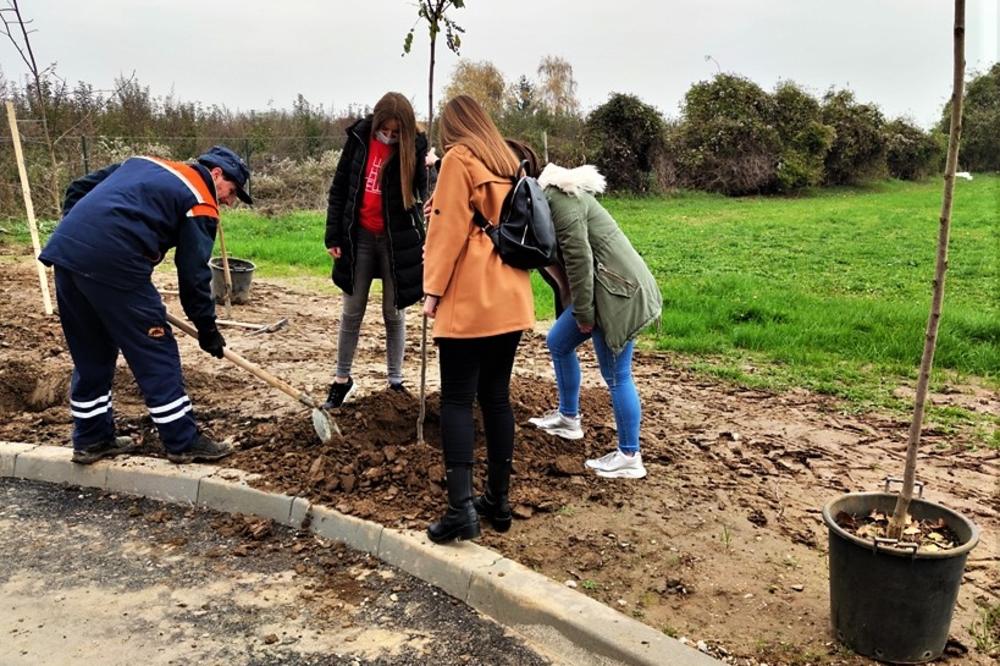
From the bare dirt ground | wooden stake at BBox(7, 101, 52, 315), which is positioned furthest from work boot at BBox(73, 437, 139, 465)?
wooden stake at BBox(7, 101, 52, 315)

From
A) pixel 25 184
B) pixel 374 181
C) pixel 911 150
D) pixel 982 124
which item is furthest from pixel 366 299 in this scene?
pixel 982 124

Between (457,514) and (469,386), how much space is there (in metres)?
0.56

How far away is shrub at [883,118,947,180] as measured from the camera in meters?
32.4

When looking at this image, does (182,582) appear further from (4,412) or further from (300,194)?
(300,194)

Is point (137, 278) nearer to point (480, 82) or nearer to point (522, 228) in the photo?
point (522, 228)

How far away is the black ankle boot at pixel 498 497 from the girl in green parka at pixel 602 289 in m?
0.78

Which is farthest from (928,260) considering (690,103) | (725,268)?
(690,103)

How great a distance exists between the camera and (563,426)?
4.93m

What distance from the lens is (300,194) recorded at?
70.1ft

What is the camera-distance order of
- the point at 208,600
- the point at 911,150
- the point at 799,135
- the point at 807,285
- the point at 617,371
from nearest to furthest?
1. the point at 208,600
2. the point at 617,371
3. the point at 807,285
4. the point at 799,135
5. the point at 911,150

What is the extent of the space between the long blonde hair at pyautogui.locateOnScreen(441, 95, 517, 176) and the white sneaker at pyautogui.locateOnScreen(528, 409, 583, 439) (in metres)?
1.80

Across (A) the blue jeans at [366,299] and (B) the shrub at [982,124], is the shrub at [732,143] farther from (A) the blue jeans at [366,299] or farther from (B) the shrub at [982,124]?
(A) the blue jeans at [366,299]

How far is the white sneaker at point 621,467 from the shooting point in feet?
14.5

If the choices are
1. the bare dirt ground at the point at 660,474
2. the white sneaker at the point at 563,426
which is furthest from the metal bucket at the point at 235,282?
the white sneaker at the point at 563,426
